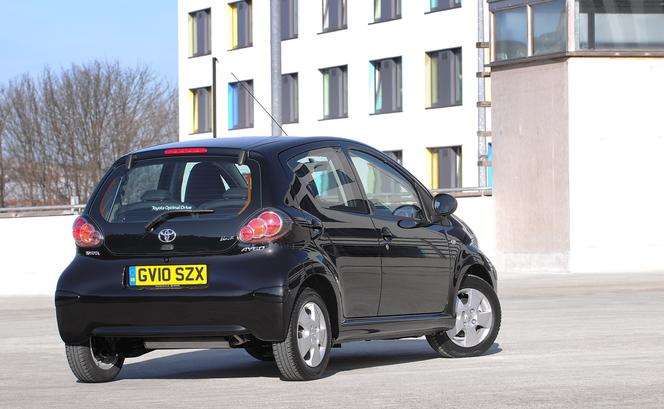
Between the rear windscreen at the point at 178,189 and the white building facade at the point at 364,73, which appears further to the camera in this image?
the white building facade at the point at 364,73

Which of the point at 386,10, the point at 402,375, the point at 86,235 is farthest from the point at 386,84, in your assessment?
the point at 86,235

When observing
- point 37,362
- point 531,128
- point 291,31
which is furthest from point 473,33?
point 37,362

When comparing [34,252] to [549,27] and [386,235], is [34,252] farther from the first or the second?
[386,235]

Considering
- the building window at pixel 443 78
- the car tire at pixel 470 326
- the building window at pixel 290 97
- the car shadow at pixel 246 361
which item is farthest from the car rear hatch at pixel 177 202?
the building window at pixel 290 97

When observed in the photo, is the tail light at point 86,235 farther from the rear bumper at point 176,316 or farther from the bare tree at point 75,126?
the bare tree at point 75,126

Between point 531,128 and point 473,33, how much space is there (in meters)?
16.3

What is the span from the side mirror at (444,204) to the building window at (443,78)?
35.0m

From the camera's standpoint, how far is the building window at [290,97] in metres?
52.8

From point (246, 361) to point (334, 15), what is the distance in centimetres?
3937

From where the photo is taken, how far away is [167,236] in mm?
9695

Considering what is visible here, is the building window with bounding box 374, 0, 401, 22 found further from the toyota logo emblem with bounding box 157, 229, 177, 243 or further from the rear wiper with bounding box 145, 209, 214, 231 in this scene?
the toyota logo emblem with bounding box 157, 229, 177, 243

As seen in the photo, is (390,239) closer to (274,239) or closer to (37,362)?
(274,239)

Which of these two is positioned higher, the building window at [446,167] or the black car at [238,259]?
the building window at [446,167]

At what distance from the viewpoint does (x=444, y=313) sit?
36.9 ft
